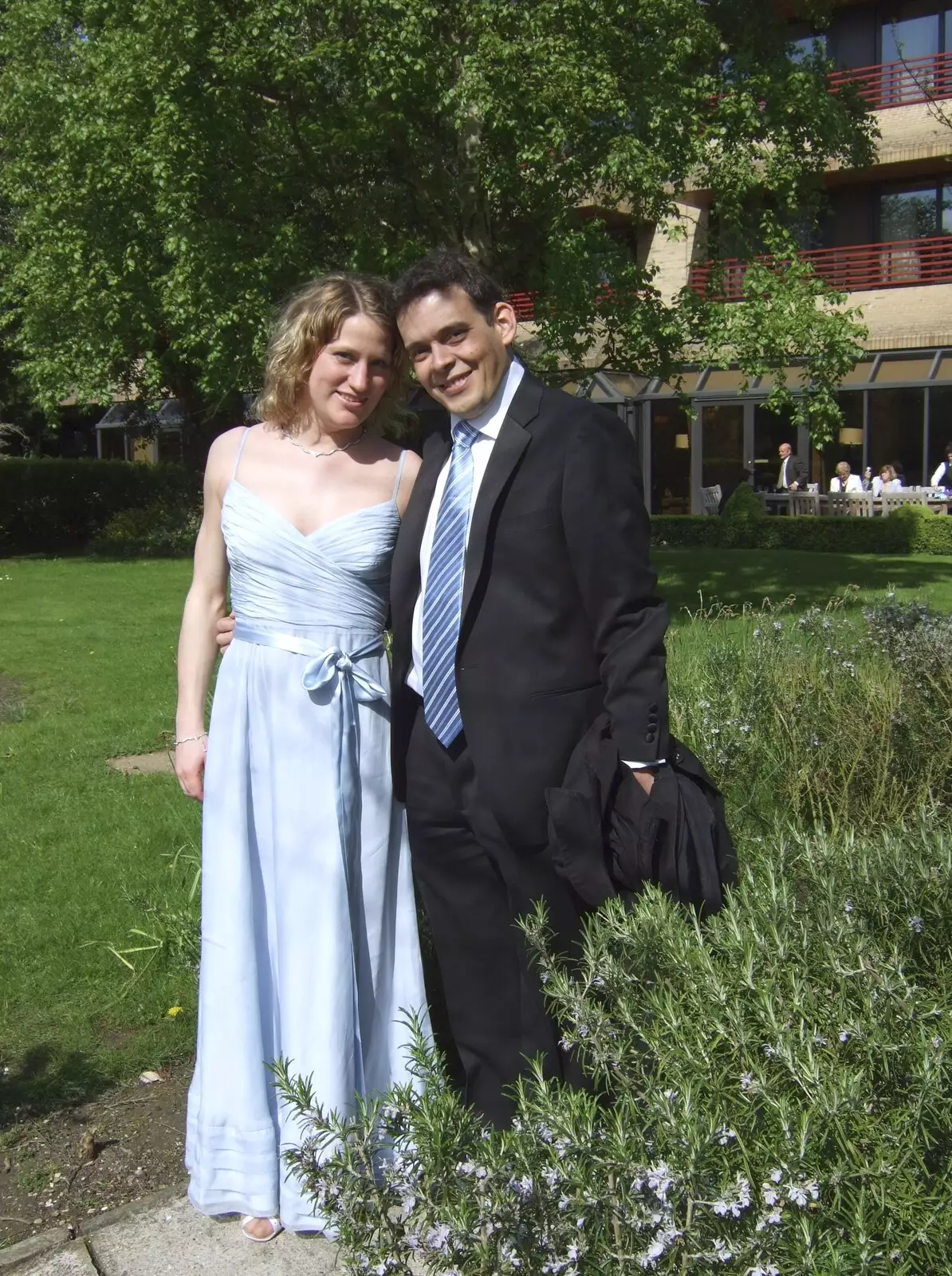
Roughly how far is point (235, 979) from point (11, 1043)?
4.48 ft

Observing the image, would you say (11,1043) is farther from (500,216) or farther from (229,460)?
(500,216)

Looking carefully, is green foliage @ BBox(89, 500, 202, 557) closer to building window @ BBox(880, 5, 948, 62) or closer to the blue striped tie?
building window @ BBox(880, 5, 948, 62)

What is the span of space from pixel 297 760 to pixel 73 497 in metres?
23.3

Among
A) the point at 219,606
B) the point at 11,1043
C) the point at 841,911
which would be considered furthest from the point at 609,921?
the point at 11,1043

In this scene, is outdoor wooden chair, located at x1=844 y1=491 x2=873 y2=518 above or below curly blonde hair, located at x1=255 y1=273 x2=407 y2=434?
below

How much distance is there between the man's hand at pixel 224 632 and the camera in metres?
2.90

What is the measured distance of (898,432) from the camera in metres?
25.8

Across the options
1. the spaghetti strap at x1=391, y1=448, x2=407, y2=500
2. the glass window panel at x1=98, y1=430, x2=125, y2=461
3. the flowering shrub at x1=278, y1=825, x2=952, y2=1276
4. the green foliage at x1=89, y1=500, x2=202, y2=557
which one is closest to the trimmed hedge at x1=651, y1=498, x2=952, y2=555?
the green foliage at x1=89, y1=500, x2=202, y2=557

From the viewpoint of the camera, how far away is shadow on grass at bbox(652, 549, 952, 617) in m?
12.9

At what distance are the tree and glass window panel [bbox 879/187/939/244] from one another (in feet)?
42.4

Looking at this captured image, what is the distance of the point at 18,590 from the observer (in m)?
16.3

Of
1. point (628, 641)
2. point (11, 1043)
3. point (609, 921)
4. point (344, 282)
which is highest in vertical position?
point (344, 282)

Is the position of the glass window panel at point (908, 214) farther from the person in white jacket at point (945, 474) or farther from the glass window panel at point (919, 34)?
the person in white jacket at point (945, 474)

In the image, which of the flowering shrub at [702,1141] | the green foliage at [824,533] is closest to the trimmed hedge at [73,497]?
the green foliage at [824,533]
